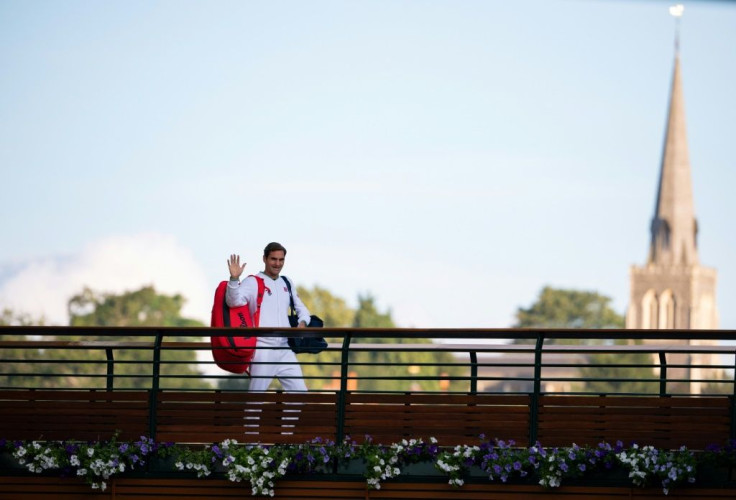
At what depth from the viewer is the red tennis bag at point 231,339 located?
14.3 metres

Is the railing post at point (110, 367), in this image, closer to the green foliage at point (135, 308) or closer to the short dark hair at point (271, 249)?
the short dark hair at point (271, 249)

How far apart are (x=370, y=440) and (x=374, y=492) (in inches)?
17.5

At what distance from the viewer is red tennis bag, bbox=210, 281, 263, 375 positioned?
14266mm

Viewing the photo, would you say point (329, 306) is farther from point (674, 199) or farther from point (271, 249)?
point (271, 249)

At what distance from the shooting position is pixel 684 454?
1348 centimetres

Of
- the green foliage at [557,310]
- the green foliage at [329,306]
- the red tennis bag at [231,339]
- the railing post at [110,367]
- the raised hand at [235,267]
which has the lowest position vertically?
the railing post at [110,367]

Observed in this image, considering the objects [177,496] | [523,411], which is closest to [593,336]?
[523,411]

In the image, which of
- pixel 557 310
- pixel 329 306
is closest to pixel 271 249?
pixel 329 306

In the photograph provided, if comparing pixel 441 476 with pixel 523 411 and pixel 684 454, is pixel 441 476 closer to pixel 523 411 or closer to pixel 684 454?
pixel 523 411

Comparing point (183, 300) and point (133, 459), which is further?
point (183, 300)

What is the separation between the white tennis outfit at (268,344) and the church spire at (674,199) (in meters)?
139

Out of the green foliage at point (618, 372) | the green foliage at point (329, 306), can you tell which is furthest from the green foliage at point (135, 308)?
the green foliage at point (618, 372)

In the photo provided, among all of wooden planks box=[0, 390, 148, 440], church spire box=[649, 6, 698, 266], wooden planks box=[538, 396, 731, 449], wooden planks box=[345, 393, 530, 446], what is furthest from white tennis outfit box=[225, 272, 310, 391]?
church spire box=[649, 6, 698, 266]

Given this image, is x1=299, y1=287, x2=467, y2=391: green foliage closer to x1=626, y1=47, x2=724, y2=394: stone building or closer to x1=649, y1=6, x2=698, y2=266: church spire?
x1=626, y1=47, x2=724, y2=394: stone building
